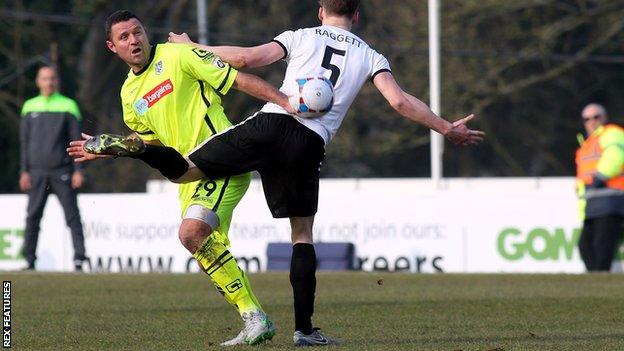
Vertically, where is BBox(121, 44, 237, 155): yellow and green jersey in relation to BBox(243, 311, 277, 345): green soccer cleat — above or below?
above

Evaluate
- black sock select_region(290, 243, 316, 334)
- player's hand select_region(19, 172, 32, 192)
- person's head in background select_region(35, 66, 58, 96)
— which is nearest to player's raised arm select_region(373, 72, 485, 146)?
black sock select_region(290, 243, 316, 334)

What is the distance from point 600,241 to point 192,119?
879 centimetres

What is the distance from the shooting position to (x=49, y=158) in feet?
54.8

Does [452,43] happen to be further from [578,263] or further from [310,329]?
[310,329]

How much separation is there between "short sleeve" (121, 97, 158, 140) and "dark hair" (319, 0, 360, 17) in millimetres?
1306

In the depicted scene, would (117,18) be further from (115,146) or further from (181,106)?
(115,146)

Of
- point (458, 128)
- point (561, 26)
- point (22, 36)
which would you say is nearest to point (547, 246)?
point (458, 128)

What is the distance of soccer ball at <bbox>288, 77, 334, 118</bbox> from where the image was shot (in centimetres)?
791

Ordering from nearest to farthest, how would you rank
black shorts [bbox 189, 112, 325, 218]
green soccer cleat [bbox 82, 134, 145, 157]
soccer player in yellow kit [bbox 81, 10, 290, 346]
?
green soccer cleat [bbox 82, 134, 145, 157]
black shorts [bbox 189, 112, 325, 218]
soccer player in yellow kit [bbox 81, 10, 290, 346]

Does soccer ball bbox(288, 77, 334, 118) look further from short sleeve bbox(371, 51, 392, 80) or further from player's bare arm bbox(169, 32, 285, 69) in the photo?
short sleeve bbox(371, 51, 392, 80)

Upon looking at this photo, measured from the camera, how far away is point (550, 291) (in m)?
12.8

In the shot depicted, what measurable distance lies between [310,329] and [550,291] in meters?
4.99

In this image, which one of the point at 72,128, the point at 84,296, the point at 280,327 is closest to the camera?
the point at 280,327

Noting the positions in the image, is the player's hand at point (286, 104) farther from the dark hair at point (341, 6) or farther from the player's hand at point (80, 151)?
the player's hand at point (80, 151)
